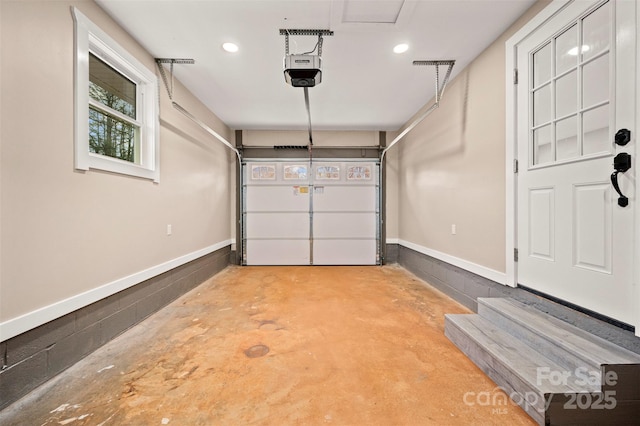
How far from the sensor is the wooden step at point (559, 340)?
1283 millimetres

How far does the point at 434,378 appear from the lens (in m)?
1.61

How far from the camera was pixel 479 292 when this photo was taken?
255 centimetres

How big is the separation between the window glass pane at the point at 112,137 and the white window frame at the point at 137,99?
0.09 metres

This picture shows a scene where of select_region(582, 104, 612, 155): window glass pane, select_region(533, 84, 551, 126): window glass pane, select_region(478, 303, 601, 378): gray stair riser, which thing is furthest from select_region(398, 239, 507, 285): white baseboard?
select_region(533, 84, 551, 126): window glass pane

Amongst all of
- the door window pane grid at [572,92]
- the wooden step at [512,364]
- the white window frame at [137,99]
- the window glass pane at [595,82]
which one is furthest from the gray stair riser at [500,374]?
the white window frame at [137,99]

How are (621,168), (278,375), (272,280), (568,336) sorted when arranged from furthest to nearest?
(272,280)
(278,375)
(568,336)
(621,168)

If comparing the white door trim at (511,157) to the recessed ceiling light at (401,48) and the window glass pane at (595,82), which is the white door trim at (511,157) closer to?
the window glass pane at (595,82)

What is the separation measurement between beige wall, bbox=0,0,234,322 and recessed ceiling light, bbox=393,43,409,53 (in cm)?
249

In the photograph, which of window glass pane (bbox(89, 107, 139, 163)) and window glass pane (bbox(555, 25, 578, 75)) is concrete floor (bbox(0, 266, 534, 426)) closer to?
window glass pane (bbox(89, 107, 139, 163))

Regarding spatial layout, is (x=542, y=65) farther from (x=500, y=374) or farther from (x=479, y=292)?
(x=500, y=374)

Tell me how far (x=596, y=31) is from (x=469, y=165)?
136cm

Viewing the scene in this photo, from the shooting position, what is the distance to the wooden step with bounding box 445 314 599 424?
1.25 m

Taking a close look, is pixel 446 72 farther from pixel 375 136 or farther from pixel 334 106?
pixel 375 136

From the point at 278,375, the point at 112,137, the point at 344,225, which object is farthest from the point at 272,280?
the point at 112,137
